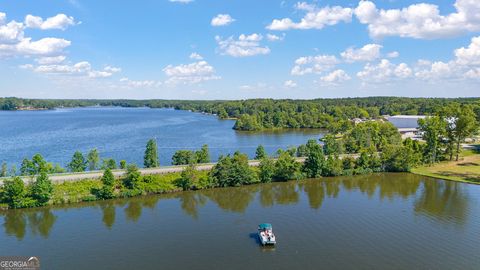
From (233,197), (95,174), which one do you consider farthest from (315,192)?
(95,174)

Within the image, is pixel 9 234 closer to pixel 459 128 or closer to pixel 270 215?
pixel 270 215

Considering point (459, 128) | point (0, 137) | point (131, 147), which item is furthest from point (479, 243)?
point (0, 137)

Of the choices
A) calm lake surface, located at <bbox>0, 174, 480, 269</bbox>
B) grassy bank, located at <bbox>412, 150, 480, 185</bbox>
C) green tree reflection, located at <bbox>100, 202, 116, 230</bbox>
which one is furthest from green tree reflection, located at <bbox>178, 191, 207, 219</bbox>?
grassy bank, located at <bbox>412, 150, 480, 185</bbox>

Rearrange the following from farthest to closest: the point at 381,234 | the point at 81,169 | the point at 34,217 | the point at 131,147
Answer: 1. the point at 131,147
2. the point at 81,169
3. the point at 34,217
4. the point at 381,234

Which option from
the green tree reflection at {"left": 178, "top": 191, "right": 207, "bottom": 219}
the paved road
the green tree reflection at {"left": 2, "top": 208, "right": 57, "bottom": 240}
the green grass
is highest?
the paved road

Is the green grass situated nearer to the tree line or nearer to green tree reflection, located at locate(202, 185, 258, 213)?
the tree line

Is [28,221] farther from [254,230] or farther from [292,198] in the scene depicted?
[292,198]
